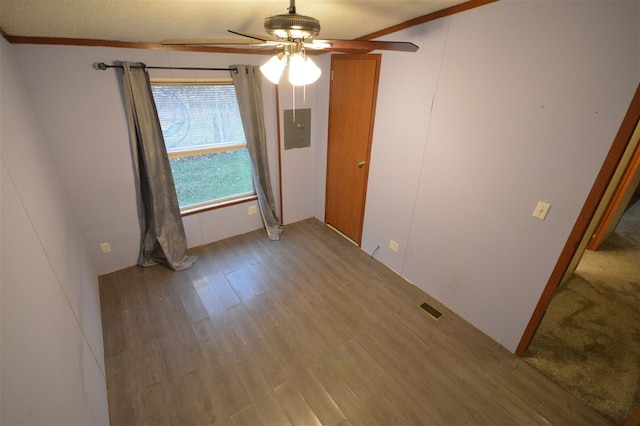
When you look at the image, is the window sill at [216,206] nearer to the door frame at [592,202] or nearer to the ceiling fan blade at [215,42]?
the ceiling fan blade at [215,42]

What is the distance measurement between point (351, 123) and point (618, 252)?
374cm

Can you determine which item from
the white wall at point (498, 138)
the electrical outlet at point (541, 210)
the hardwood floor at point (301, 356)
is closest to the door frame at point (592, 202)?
the white wall at point (498, 138)

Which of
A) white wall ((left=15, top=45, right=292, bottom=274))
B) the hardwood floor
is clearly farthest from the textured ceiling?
the hardwood floor

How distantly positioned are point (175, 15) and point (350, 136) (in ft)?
6.39

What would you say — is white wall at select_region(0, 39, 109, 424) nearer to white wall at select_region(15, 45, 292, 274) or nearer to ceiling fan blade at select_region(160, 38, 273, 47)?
white wall at select_region(15, 45, 292, 274)

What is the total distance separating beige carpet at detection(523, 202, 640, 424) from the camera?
1.88 metres

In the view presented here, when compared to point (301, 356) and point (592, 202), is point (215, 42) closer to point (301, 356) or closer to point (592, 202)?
point (301, 356)

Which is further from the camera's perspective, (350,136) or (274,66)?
(350,136)

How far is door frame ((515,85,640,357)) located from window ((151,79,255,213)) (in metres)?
3.03

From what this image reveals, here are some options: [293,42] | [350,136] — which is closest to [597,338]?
[350,136]

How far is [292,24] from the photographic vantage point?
109 cm

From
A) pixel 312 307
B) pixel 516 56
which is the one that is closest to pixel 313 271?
pixel 312 307

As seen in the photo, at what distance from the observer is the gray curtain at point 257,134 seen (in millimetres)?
2900

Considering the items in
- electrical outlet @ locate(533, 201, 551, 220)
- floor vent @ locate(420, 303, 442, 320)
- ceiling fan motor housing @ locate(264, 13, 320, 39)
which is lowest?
floor vent @ locate(420, 303, 442, 320)
